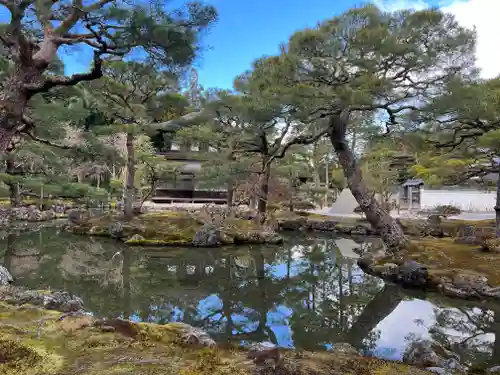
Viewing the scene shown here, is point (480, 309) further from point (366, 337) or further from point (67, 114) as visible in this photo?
point (67, 114)

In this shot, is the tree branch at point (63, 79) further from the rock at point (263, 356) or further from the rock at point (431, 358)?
the rock at point (431, 358)

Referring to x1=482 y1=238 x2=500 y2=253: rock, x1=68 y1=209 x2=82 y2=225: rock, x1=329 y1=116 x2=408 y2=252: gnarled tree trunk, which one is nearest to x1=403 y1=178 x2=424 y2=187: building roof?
x1=482 y1=238 x2=500 y2=253: rock

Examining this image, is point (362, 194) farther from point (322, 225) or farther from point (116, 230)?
point (322, 225)

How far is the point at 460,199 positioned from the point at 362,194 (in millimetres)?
16790

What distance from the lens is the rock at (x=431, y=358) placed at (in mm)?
3052

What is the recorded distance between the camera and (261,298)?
562 cm

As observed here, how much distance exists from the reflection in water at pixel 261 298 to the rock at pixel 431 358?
A: 40 cm

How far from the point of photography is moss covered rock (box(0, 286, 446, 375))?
7.85 ft

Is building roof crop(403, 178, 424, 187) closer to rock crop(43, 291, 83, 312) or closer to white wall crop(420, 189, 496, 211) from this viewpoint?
white wall crop(420, 189, 496, 211)

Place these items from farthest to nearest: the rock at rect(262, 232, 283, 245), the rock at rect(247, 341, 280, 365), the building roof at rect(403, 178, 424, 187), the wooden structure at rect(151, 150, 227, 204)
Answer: the wooden structure at rect(151, 150, 227, 204) < the building roof at rect(403, 178, 424, 187) < the rock at rect(262, 232, 283, 245) < the rock at rect(247, 341, 280, 365)

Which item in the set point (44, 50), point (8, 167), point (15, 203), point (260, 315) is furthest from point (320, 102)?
point (15, 203)

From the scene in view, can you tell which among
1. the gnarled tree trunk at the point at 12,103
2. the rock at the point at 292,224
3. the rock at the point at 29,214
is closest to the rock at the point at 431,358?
the gnarled tree trunk at the point at 12,103

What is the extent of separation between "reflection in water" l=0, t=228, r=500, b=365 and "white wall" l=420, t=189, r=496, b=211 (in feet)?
48.2

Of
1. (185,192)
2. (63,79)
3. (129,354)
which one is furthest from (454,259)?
(185,192)
